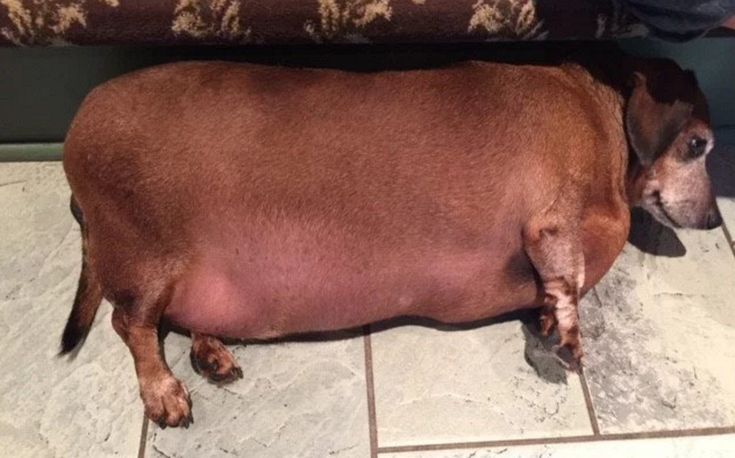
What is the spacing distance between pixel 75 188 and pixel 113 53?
0.41 meters

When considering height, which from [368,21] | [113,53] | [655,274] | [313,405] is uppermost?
[368,21]

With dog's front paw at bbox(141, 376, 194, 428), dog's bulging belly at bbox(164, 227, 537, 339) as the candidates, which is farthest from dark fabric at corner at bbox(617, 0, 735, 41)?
dog's front paw at bbox(141, 376, 194, 428)

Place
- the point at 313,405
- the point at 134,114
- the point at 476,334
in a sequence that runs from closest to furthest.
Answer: the point at 134,114 → the point at 313,405 → the point at 476,334

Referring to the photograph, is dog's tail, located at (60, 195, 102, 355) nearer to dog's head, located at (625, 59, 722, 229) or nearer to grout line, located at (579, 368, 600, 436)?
grout line, located at (579, 368, 600, 436)

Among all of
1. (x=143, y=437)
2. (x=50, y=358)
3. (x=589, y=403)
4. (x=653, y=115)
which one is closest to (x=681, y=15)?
(x=653, y=115)

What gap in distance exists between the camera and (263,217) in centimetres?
158

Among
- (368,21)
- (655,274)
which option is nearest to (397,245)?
(368,21)

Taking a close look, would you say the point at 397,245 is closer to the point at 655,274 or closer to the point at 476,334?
the point at 476,334

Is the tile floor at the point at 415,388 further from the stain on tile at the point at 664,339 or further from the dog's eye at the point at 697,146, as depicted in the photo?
the dog's eye at the point at 697,146

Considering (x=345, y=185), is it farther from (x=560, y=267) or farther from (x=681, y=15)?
(x=681, y=15)


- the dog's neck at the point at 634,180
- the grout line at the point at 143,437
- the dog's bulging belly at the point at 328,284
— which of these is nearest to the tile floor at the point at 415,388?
the grout line at the point at 143,437

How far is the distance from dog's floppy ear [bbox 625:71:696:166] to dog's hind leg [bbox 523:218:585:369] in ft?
0.76

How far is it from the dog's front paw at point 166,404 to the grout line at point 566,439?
1.32ft

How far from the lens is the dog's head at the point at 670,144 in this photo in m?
1.63
